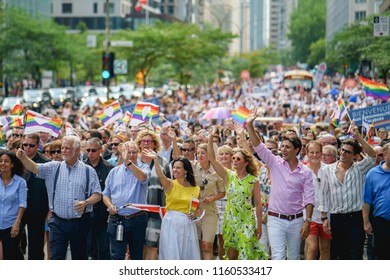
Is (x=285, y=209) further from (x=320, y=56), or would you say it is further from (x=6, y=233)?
(x=320, y=56)

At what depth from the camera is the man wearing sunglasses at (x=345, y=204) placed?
11359mm

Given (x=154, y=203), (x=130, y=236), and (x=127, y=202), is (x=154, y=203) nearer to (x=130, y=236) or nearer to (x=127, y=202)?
(x=127, y=202)

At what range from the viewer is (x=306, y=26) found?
15762 cm

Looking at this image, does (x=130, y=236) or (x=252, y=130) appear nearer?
(x=252, y=130)

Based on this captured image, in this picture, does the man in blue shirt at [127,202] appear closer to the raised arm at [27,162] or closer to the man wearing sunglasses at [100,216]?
the raised arm at [27,162]

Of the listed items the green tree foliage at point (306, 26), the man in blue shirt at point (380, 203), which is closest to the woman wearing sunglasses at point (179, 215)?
the man in blue shirt at point (380, 203)

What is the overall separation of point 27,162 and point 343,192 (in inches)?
136

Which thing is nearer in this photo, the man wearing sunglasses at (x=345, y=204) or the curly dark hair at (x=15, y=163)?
the curly dark hair at (x=15, y=163)

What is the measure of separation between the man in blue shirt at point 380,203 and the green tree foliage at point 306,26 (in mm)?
144582

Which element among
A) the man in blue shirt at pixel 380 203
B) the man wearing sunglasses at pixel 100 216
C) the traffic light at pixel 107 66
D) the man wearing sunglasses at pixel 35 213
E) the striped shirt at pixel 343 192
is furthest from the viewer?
the traffic light at pixel 107 66

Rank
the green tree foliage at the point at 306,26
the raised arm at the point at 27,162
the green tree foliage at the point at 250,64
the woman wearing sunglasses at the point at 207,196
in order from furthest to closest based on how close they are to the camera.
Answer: the green tree foliage at the point at 306,26 < the green tree foliage at the point at 250,64 < the woman wearing sunglasses at the point at 207,196 < the raised arm at the point at 27,162

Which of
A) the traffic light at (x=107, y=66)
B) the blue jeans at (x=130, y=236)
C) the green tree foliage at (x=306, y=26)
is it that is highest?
the green tree foliage at (x=306, y=26)

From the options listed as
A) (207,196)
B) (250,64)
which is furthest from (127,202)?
(250,64)

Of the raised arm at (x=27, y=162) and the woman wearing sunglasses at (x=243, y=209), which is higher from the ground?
the raised arm at (x=27, y=162)
